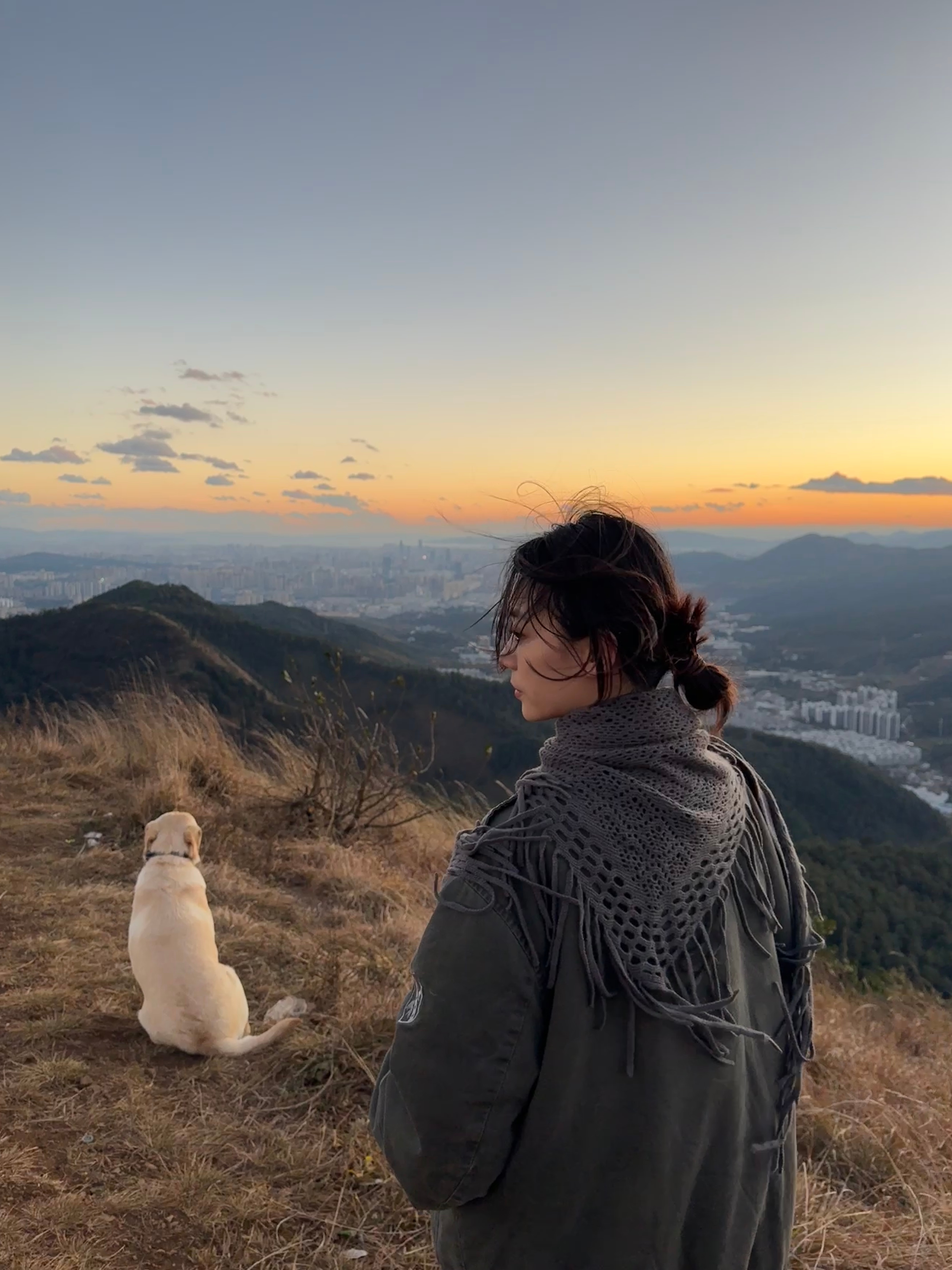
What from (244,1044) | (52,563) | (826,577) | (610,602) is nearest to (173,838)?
(244,1044)

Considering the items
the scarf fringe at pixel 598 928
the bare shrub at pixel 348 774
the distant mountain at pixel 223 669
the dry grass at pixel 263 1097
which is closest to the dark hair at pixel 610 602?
the scarf fringe at pixel 598 928

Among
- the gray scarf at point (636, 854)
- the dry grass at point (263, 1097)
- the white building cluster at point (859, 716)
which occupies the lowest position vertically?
the white building cluster at point (859, 716)

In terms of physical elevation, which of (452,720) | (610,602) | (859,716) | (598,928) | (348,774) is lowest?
(859,716)

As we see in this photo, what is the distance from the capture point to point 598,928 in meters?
0.92

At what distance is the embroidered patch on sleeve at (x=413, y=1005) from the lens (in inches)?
36.4

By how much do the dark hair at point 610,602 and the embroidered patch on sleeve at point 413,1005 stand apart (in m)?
0.45

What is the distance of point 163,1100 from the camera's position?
2490 mm

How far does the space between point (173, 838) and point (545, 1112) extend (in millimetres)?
2523

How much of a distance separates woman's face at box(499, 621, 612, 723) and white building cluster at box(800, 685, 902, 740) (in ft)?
98.1

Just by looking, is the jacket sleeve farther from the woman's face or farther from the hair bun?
the hair bun

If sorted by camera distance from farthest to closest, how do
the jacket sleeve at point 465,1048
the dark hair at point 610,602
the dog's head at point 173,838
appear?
the dog's head at point 173,838, the dark hair at point 610,602, the jacket sleeve at point 465,1048

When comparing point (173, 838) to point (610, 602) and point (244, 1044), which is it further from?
point (610, 602)

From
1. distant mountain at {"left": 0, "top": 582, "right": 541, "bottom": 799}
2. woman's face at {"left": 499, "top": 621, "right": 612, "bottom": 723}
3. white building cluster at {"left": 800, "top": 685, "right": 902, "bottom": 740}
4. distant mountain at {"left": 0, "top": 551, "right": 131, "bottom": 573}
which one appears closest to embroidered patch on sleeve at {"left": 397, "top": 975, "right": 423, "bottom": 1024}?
woman's face at {"left": 499, "top": 621, "right": 612, "bottom": 723}

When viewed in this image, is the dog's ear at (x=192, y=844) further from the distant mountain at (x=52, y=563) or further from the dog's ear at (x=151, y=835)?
the distant mountain at (x=52, y=563)
